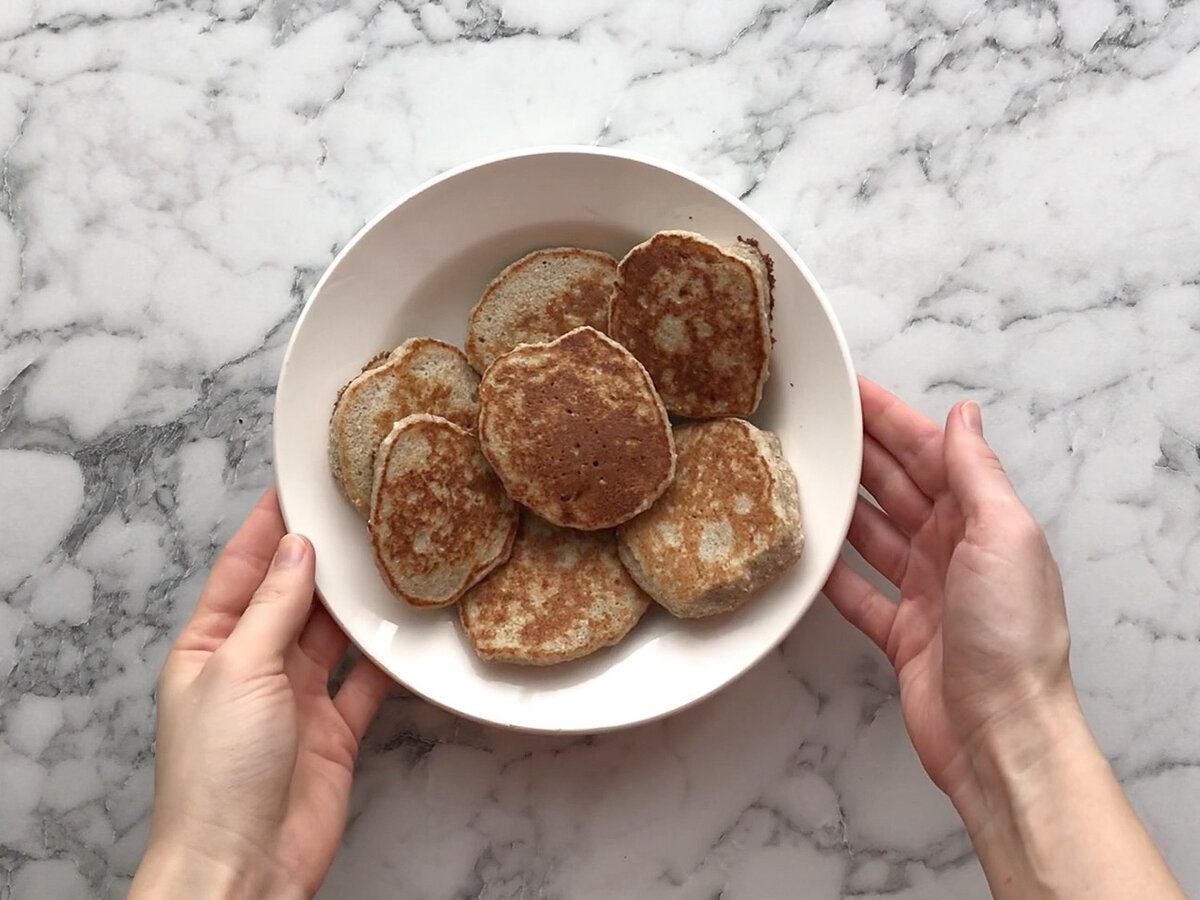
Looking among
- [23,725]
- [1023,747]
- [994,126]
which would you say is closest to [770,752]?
[1023,747]

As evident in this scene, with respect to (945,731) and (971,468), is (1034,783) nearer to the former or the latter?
(945,731)

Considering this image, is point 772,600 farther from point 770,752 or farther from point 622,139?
point 622,139

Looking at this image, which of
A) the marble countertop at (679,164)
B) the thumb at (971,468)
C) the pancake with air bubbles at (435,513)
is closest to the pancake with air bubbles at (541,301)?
the pancake with air bubbles at (435,513)

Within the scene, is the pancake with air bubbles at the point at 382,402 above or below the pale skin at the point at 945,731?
above

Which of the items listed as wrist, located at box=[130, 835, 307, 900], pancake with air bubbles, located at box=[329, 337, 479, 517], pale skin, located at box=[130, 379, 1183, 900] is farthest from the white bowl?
wrist, located at box=[130, 835, 307, 900]

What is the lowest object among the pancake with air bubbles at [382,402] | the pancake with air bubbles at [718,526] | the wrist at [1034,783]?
the wrist at [1034,783]

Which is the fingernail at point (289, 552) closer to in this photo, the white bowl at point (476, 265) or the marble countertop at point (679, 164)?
the white bowl at point (476, 265)

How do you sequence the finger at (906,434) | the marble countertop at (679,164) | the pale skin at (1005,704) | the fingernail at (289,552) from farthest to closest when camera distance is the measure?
the marble countertop at (679,164), the finger at (906,434), the fingernail at (289,552), the pale skin at (1005,704)
